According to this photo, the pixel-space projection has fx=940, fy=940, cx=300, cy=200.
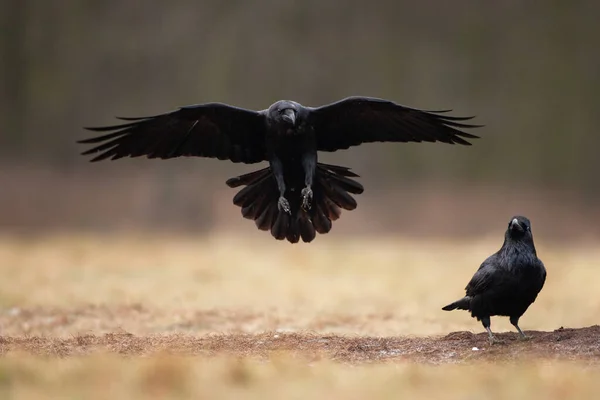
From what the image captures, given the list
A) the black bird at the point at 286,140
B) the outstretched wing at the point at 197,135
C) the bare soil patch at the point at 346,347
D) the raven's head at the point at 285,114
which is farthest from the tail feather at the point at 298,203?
the bare soil patch at the point at 346,347

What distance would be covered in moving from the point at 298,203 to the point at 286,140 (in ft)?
2.93

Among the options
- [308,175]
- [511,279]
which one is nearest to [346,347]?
[511,279]

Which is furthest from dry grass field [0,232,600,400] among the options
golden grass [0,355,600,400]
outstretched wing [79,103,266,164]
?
outstretched wing [79,103,266,164]

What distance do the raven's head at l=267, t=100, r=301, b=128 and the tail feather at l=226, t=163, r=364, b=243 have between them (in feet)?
3.01

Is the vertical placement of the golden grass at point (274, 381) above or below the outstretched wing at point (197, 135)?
below

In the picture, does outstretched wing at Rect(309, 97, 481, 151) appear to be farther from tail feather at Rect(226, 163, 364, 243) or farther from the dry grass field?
the dry grass field

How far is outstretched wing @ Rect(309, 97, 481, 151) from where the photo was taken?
9.69 metres

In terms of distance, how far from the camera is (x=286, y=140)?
9.62 metres

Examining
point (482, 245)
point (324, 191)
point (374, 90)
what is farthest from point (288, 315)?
point (374, 90)

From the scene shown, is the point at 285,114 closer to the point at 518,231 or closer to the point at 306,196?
the point at 306,196

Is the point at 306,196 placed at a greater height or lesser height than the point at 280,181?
lesser

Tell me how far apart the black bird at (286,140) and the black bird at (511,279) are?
5.88ft

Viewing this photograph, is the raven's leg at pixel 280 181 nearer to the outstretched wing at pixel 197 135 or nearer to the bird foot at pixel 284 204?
the bird foot at pixel 284 204

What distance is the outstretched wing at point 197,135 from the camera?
9.77 metres
